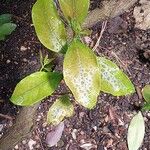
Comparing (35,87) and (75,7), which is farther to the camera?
(35,87)

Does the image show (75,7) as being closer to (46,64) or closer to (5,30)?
(46,64)

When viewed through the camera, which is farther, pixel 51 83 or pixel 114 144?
pixel 114 144

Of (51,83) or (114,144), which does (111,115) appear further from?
(51,83)

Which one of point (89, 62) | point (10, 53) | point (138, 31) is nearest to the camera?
point (89, 62)

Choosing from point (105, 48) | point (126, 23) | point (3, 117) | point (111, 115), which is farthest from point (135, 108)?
point (3, 117)

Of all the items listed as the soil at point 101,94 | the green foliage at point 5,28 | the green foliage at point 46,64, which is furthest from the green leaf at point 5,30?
the green foliage at point 46,64

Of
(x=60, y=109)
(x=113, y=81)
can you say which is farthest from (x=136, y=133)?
(x=113, y=81)

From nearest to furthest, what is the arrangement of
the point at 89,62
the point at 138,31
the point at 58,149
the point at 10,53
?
the point at 89,62 < the point at 58,149 < the point at 10,53 < the point at 138,31

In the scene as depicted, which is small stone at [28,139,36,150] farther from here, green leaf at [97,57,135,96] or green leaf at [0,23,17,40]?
green leaf at [97,57,135,96]
